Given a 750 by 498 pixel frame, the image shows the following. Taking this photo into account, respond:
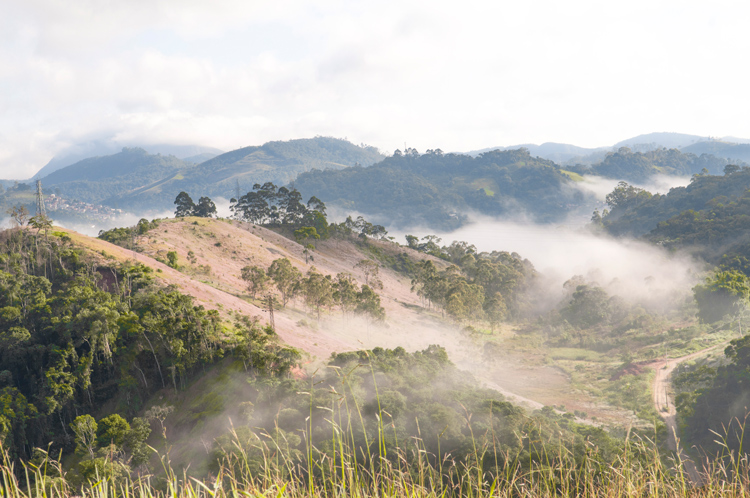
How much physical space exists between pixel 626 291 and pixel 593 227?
3581 inches

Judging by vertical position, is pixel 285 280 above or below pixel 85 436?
above

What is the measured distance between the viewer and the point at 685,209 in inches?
5364

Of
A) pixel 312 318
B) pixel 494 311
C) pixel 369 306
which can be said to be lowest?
pixel 494 311

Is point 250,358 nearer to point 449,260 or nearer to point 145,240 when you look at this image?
point 145,240

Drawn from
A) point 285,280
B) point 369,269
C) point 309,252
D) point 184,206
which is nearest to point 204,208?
point 184,206

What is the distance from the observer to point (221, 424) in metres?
24.4

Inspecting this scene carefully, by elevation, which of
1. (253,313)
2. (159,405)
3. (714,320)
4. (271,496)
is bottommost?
(714,320)

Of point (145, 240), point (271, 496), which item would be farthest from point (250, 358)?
point (145, 240)

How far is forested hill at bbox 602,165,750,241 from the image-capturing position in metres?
99.9

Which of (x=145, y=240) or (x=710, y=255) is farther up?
(x=145, y=240)

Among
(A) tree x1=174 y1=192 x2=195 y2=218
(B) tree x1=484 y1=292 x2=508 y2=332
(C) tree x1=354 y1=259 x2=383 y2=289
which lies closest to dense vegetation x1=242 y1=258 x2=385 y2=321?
(B) tree x1=484 y1=292 x2=508 y2=332

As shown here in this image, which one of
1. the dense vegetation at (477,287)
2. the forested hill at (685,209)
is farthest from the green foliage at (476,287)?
the forested hill at (685,209)

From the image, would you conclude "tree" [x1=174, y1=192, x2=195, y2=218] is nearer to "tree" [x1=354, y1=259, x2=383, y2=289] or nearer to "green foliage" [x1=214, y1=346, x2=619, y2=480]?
"tree" [x1=354, y1=259, x2=383, y2=289]

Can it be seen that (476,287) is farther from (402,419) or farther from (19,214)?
(19,214)
